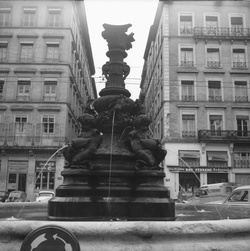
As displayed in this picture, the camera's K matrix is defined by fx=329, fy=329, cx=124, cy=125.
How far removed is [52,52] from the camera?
3572cm

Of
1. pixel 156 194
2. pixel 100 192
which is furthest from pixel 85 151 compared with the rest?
pixel 156 194

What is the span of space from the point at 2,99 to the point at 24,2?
1135 cm

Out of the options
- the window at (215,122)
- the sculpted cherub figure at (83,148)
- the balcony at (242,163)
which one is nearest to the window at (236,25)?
the window at (215,122)

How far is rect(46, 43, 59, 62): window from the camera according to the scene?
3553 centimetres

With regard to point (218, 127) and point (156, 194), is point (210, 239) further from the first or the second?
point (218, 127)

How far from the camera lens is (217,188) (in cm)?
2197

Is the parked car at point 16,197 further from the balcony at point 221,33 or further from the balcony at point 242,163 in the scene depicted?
the balcony at point 221,33

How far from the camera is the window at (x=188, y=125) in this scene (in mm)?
33331

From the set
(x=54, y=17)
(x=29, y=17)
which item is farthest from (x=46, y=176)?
(x=29, y=17)

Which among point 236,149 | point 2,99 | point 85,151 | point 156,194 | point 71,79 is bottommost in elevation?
point 156,194

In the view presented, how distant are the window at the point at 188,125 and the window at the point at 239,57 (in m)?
7.81

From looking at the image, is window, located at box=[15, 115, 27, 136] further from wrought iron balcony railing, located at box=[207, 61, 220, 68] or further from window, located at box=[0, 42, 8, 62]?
wrought iron balcony railing, located at box=[207, 61, 220, 68]

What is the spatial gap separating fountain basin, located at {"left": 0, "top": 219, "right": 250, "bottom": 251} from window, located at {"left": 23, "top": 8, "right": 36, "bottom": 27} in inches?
1418

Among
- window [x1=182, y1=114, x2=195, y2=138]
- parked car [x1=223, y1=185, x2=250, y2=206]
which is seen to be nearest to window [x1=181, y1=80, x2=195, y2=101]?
window [x1=182, y1=114, x2=195, y2=138]
